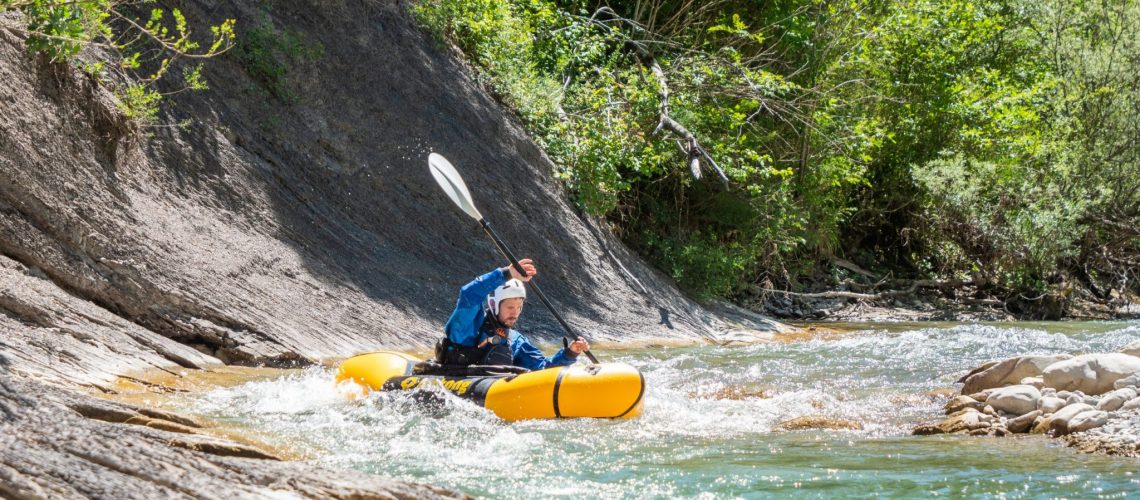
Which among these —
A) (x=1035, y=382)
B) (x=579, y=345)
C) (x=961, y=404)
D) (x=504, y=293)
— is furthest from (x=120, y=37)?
(x=1035, y=382)

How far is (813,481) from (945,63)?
14274 mm

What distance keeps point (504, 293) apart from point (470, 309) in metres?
0.25

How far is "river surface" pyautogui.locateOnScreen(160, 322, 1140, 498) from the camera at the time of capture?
4223 mm

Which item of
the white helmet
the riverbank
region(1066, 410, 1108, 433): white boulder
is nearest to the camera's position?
the riverbank

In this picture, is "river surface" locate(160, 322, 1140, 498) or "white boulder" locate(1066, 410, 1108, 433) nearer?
"river surface" locate(160, 322, 1140, 498)

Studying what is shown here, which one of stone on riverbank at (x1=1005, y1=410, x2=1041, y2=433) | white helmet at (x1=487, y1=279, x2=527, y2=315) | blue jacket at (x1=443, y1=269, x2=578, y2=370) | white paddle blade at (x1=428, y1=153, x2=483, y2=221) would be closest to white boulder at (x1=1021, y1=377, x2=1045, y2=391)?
stone on riverbank at (x1=1005, y1=410, x2=1041, y2=433)

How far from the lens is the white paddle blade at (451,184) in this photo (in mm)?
8773

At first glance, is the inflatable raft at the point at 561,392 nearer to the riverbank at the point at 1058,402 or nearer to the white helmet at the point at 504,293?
the white helmet at the point at 504,293

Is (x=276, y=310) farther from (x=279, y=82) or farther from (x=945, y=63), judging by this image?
(x=945, y=63)

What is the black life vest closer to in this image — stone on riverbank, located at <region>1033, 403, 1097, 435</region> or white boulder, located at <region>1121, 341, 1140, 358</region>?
stone on riverbank, located at <region>1033, 403, 1097, 435</region>

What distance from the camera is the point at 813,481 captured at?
430 centimetres

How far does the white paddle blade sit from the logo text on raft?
95.0 inches

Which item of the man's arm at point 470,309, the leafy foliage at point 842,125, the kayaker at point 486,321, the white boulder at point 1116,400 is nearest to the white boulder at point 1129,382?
the white boulder at point 1116,400

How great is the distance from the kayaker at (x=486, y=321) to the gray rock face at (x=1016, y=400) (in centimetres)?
248
